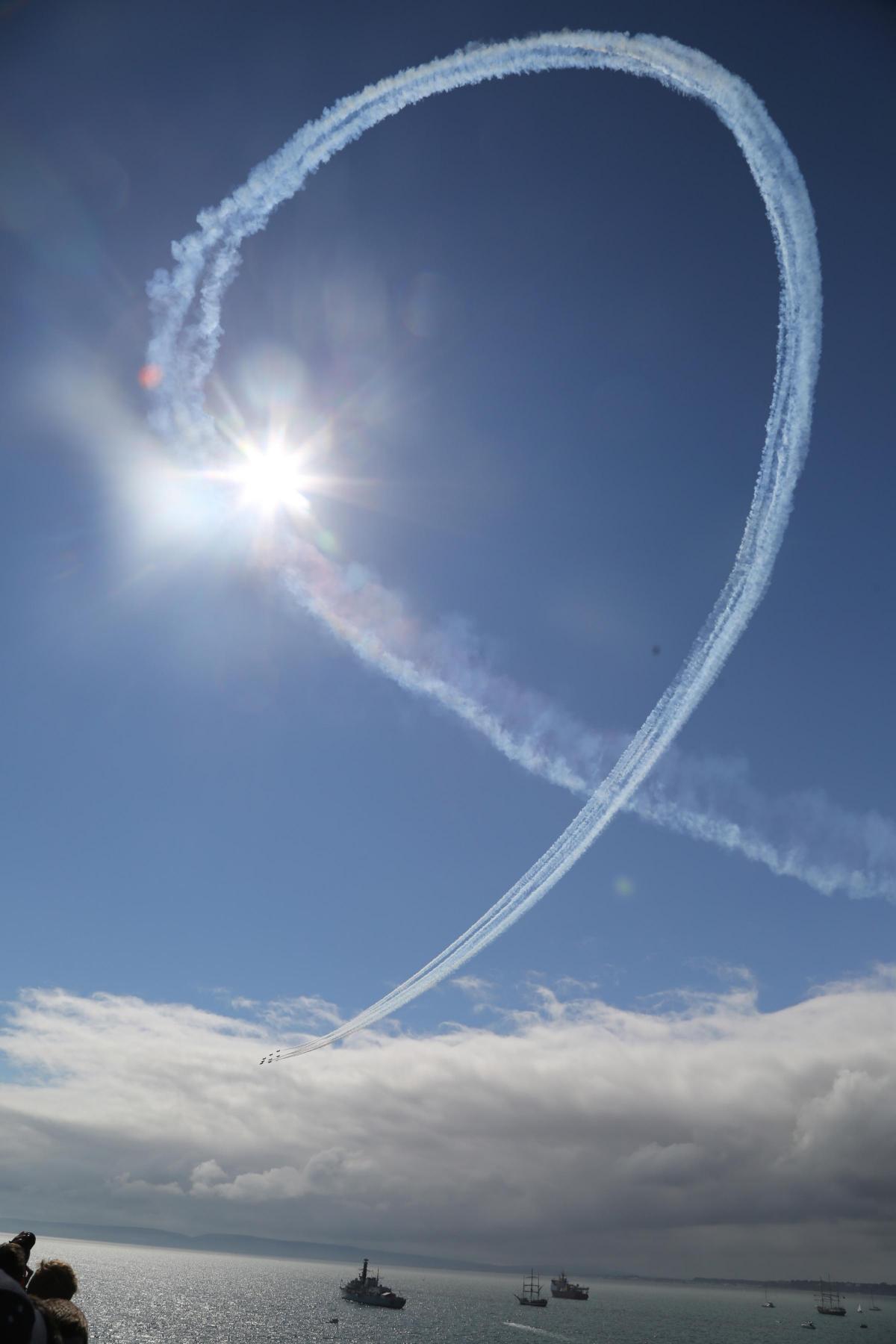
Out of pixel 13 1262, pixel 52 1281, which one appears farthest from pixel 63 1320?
pixel 13 1262

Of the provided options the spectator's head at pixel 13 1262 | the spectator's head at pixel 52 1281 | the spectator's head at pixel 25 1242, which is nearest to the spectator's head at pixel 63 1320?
the spectator's head at pixel 52 1281

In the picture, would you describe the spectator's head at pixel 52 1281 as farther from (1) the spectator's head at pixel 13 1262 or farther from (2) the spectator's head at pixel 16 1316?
(2) the spectator's head at pixel 16 1316

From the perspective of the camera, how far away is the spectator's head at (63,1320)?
1241cm

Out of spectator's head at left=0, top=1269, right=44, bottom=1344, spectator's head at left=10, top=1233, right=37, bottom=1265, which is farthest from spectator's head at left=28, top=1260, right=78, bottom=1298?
spectator's head at left=0, top=1269, right=44, bottom=1344

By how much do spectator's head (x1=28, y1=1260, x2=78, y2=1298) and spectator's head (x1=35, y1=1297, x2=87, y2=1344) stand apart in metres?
0.26

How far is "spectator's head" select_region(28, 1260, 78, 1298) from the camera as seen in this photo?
1330 cm

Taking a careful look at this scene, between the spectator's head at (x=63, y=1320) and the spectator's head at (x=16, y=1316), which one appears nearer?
the spectator's head at (x=16, y=1316)

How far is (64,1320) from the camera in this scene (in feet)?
41.3

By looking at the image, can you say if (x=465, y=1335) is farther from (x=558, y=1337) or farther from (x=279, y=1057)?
(x=279, y=1057)

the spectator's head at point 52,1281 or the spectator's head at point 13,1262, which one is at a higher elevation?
the spectator's head at point 13,1262

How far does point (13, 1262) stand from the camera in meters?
13.1

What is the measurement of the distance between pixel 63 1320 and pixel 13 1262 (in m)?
1.40

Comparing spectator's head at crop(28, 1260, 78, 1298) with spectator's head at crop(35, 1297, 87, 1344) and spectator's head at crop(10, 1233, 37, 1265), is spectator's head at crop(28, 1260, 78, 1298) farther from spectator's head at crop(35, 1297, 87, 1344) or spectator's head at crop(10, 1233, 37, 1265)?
spectator's head at crop(10, 1233, 37, 1265)

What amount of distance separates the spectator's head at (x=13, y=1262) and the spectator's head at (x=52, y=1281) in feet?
0.79
